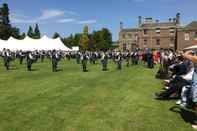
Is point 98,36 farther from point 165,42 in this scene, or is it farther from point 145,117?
point 145,117

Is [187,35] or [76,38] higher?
[76,38]

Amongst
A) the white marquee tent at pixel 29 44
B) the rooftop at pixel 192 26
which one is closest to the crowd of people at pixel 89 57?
the white marquee tent at pixel 29 44

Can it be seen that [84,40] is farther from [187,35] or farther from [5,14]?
[187,35]

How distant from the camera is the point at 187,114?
448 inches

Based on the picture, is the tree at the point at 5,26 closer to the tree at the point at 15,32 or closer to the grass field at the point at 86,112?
the tree at the point at 15,32

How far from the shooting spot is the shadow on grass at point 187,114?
416 inches

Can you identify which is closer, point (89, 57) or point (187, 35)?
point (89, 57)

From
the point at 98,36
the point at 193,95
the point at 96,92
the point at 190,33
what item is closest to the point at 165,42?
the point at 190,33

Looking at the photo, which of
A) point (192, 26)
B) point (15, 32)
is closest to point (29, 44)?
point (192, 26)

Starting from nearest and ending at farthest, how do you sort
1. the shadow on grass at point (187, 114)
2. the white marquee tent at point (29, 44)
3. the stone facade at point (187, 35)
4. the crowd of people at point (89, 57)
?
1. the shadow on grass at point (187, 114)
2. the crowd of people at point (89, 57)
3. the white marquee tent at point (29, 44)
4. the stone facade at point (187, 35)

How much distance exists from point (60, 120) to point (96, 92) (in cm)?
646

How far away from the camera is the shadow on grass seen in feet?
34.7

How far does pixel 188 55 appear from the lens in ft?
29.5

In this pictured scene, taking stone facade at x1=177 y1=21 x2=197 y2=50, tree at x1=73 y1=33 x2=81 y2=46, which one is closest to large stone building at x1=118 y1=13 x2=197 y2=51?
stone facade at x1=177 y1=21 x2=197 y2=50
